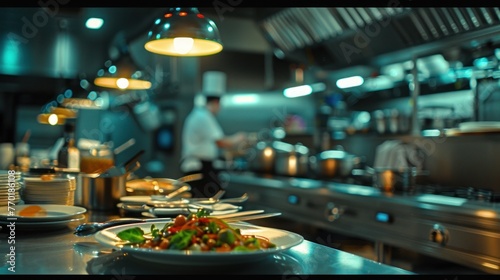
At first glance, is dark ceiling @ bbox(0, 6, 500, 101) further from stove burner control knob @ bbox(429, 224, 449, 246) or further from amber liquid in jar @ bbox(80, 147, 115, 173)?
Answer: stove burner control knob @ bbox(429, 224, 449, 246)

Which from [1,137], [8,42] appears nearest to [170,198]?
[8,42]

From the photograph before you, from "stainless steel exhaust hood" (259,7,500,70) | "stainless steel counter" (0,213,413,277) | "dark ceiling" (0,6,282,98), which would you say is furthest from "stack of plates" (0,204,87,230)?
"dark ceiling" (0,6,282,98)

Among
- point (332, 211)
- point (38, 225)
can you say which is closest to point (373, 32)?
point (332, 211)

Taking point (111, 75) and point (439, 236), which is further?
point (111, 75)

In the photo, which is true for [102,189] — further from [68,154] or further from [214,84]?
→ [214,84]

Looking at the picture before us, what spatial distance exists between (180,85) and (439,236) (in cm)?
551

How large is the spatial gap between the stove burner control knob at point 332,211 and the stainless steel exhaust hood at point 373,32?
1349mm

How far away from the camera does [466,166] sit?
364 cm

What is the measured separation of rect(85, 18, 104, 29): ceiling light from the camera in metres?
6.30

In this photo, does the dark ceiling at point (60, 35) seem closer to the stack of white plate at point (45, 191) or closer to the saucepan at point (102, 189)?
the saucepan at point (102, 189)

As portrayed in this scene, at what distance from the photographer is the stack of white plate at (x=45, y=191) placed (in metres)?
1.98

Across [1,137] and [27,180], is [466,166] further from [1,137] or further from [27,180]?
[1,137]

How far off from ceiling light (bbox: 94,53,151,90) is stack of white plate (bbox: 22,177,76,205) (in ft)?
5.03

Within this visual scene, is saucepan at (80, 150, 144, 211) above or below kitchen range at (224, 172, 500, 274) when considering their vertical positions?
above
